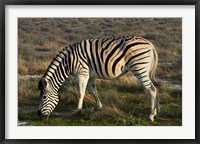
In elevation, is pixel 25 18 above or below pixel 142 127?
above

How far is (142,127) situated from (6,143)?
188 cm

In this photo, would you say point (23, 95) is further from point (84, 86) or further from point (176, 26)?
point (176, 26)

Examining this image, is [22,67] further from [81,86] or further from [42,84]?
[81,86]

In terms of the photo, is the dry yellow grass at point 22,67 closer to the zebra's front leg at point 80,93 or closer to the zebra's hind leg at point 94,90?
the zebra's front leg at point 80,93

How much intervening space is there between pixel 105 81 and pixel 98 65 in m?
0.27

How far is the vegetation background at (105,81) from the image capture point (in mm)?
7262

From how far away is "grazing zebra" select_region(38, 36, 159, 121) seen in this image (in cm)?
740

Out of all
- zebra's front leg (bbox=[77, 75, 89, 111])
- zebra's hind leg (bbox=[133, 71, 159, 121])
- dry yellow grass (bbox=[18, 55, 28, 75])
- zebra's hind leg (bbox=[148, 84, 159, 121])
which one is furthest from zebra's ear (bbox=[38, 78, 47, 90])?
zebra's hind leg (bbox=[148, 84, 159, 121])
